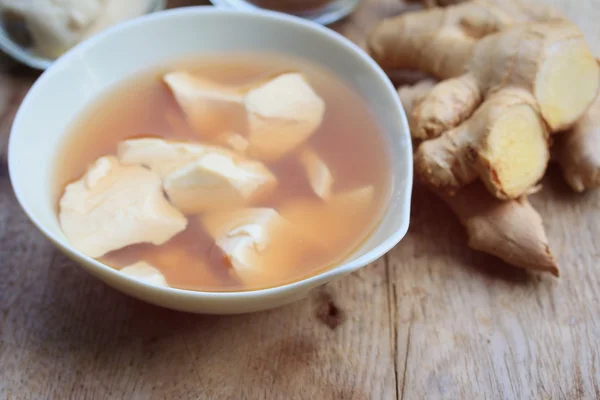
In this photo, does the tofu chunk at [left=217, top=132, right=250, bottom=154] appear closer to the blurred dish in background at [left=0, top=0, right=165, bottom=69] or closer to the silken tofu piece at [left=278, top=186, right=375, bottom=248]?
the silken tofu piece at [left=278, top=186, right=375, bottom=248]

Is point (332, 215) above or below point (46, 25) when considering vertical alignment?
below

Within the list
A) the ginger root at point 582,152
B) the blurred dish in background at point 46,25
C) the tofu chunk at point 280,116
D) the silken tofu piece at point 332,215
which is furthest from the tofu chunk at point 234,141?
the ginger root at point 582,152

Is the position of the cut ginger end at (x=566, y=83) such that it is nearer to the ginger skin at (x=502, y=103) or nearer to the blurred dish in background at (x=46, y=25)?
the ginger skin at (x=502, y=103)

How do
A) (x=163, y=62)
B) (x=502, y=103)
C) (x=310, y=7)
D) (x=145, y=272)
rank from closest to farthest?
1. (x=145, y=272)
2. (x=502, y=103)
3. (x=163, y=62)
4. (x=310, y=7)

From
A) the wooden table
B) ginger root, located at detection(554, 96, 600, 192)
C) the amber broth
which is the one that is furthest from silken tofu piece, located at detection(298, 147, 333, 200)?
ginger root, located at detection(554, 96, 600, 192)

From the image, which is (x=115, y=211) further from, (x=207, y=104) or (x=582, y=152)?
(x=582, y=152)

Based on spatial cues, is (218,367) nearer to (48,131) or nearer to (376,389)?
(376,389)

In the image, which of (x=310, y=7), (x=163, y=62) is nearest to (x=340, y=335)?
(x=163, y=62)
